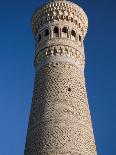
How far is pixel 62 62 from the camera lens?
12.8m

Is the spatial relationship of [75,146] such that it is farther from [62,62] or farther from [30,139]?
[62,62]

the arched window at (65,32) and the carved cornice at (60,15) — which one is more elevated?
the carved cornice at (60,15)

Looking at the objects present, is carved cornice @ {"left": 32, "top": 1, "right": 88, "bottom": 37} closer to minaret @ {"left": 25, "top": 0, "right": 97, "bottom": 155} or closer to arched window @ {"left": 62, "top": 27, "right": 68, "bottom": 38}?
minaret @ {"left": 25, "top": 0, "right": 97, "bottom": 155}

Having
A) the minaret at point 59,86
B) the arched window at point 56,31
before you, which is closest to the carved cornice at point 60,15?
the minaret at point 59,86

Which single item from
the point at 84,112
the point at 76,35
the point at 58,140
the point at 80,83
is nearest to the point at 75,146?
the point at 58,140

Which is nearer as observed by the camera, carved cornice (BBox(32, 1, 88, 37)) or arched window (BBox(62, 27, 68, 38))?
arched window (BBox(62, 27, 68, 38))

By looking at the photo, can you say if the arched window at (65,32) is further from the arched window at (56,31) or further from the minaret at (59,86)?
the arched window at (56,31)

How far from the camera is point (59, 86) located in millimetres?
12234

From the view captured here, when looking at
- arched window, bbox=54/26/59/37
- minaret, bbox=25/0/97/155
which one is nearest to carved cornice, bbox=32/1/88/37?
minaret, bbox=25/0/97/155

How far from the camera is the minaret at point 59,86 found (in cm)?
1125

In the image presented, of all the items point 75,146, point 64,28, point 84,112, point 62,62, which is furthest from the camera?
point 64,28

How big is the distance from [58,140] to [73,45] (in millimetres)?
3515

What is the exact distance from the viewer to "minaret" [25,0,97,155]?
443 inches

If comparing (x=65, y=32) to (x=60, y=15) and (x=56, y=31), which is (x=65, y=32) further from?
(x=60, y=15)
